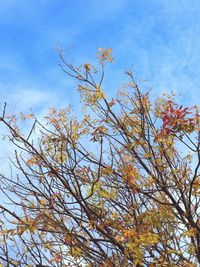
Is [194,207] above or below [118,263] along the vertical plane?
above

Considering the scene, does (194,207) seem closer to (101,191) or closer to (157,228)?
(157,228)

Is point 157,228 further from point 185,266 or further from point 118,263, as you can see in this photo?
point 118,263

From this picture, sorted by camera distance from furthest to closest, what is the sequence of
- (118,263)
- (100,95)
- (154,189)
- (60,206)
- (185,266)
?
(100,95) < (154,189) < (185,266) < (60,206) < (118,263)

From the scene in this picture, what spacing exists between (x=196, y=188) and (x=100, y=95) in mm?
1837

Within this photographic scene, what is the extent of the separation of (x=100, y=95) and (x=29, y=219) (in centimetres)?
220

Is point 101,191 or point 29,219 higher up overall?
point 101,191

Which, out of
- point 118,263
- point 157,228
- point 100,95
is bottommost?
point 118,263

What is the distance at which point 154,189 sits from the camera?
5844mm

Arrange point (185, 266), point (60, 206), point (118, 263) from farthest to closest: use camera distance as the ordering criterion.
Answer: point (185, 266), point (60, 206), point (118, 263)

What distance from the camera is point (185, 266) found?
530cm

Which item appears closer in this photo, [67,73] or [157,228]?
[157,228]

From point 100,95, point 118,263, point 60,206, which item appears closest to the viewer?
point 118,263

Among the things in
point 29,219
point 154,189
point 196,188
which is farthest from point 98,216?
point 196,188

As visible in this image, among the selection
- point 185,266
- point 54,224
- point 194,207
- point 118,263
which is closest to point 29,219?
point 54,224
